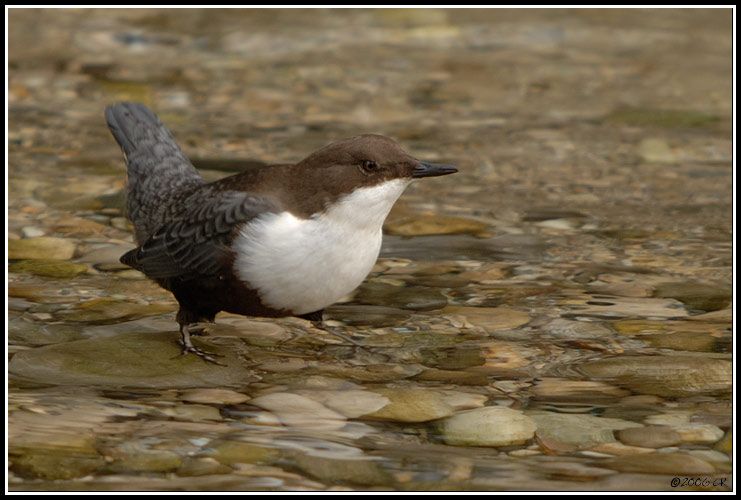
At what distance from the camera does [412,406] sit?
364 centimetres

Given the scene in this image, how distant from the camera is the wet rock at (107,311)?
4.43 metres

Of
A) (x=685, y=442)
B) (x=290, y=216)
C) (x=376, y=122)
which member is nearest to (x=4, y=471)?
(x=290, y=216)

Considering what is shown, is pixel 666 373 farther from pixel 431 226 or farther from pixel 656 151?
pixel 656 151

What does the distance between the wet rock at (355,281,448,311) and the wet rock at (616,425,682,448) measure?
1381mm

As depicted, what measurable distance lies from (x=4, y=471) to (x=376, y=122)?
503cm

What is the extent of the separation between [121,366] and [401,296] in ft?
4.70

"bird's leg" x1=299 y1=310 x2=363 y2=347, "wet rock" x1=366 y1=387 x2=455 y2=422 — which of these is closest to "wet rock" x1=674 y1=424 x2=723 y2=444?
"wet rock" x1=366 y1=387 x2=455 y2=422

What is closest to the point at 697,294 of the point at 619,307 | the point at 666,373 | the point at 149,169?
the point at 619,307

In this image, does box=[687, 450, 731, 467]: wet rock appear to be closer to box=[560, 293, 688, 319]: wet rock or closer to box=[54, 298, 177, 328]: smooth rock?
box=[560, 293, 688, 319]: wet rock

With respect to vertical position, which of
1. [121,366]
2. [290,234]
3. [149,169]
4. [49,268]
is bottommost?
[121,366]

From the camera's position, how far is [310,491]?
305 cm

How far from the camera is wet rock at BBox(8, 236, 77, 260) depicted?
5145 millimetres

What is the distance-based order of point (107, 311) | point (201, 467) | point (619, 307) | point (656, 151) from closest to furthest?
point (201, 467), point (107, 311), point (619, 307), point (656, 151)

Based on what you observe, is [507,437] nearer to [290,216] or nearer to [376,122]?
[290,216]
